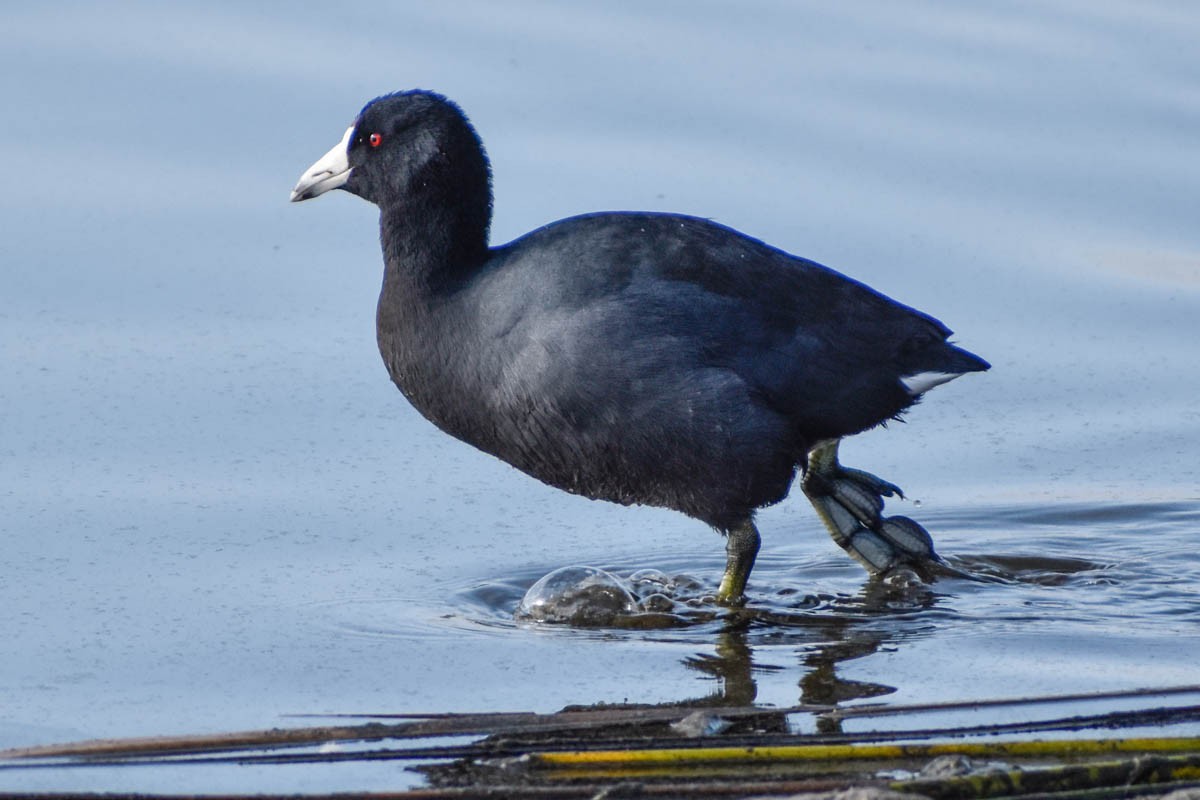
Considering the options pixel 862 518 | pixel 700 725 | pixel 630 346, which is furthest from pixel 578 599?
pixel 700 725

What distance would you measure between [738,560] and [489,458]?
1.07 m

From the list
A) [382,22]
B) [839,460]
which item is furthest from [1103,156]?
[382,22]

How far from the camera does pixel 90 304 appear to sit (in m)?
5.87

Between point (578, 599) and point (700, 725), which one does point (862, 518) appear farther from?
Result: point (700, 725)

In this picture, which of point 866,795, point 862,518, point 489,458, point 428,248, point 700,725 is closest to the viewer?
point 866,795

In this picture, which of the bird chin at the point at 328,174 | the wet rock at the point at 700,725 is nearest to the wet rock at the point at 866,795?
the wet rock at the point at 700,725

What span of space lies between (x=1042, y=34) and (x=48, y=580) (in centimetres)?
471

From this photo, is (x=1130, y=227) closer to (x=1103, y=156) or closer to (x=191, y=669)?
(x=1103, y=156)

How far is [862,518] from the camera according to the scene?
16.0 feet

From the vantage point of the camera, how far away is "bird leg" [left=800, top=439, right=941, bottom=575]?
15.8ft

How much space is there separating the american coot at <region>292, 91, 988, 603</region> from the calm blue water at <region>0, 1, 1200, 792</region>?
0.34 m

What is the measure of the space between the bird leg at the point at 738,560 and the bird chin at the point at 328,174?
127 cm

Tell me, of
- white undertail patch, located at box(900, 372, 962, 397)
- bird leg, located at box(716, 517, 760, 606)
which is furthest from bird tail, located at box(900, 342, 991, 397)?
bird leg, located at box(716, 517, 760, 606)

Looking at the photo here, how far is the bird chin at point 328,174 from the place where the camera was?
486cm
